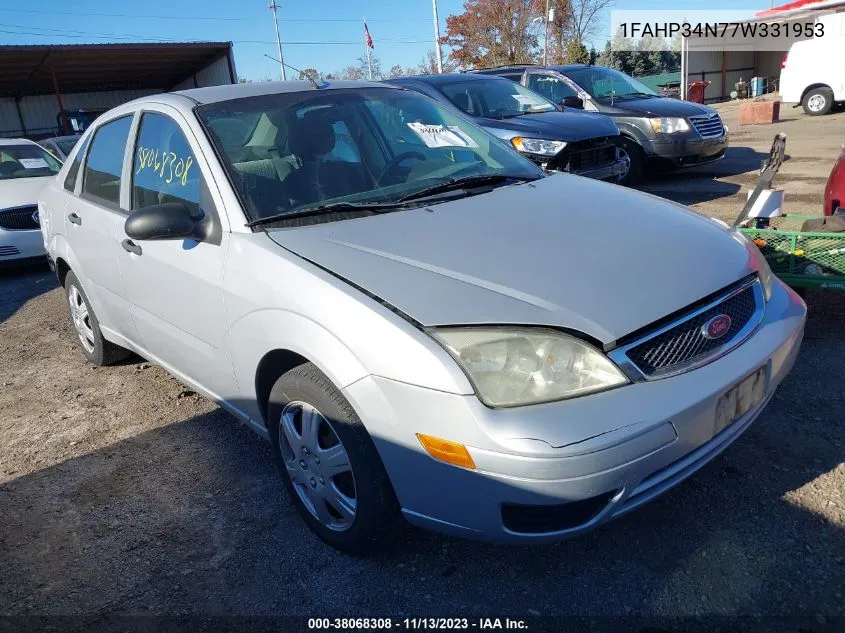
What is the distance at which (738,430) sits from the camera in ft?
7.55

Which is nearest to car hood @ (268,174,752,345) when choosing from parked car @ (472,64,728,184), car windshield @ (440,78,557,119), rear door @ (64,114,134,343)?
rear door @ (64,114,134,343)

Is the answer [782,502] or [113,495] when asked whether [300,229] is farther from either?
[782,502]

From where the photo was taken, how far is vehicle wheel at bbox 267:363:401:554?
7.31 ft

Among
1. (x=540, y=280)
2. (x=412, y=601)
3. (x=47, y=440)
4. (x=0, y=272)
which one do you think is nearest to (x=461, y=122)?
(x=540, y=280)

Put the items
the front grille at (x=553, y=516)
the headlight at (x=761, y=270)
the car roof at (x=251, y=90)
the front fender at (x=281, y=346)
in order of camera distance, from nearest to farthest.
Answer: the front grille at (x=553, y=516) < the front fender at (x=281, y=346) < the headlight at (x=761, y=270) < the car roof at (x=251, y=90)

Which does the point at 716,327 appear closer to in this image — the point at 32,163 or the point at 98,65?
the point at 32,163

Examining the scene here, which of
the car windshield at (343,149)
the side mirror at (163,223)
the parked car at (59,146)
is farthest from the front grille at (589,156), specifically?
the parked car at (59,146)

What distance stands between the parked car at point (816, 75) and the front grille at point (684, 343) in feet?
60.6

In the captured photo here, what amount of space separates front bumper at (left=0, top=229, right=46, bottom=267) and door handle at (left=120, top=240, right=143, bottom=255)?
5205mm

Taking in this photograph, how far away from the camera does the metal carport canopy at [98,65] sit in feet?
83.5

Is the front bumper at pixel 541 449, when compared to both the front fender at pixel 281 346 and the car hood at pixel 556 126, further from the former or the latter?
the car hood at pixel 556 126

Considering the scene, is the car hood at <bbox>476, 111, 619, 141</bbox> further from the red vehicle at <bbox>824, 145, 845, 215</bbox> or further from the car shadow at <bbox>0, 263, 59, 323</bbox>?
the car shadow at <bbox>0, 263, 59, 323</bbox>

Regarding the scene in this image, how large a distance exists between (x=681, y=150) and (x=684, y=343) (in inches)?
302

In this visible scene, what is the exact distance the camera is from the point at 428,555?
2521 millimetres
